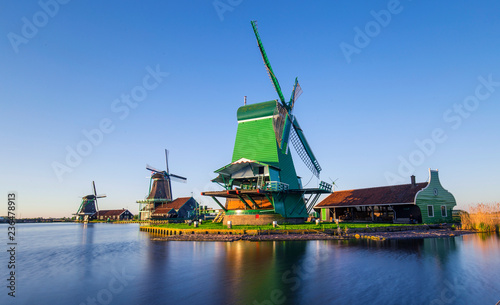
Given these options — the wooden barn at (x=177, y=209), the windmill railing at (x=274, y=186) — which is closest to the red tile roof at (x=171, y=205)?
the wooden barn at (x=177, y=209)

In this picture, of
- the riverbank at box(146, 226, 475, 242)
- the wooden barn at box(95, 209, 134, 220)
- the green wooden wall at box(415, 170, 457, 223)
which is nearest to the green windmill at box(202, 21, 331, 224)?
the riverbank at box(146, 226, 475, 242)

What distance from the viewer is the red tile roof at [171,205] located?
71113 mm

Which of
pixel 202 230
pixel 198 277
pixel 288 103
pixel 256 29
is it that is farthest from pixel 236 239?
pixel 256 29

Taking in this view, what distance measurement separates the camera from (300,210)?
116ft

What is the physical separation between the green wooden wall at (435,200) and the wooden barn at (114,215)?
88.6 metres

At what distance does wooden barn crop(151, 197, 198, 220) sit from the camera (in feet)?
230

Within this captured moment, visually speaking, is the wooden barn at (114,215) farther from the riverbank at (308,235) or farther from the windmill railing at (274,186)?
the windmill railing at (274,186)

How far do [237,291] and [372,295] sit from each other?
4.21 meters

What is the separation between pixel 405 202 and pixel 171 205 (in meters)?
53.6

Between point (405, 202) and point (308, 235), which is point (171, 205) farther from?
point (308, 235)

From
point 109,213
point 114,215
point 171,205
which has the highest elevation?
point 171,205

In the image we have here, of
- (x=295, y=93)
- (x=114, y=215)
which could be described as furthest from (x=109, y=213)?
(x=295, y=93)

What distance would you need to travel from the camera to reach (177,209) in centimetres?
7112

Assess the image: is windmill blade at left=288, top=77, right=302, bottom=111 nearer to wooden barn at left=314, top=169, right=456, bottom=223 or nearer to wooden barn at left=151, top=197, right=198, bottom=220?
wooden barn at left=314, top=169, right=456, bottom=223
